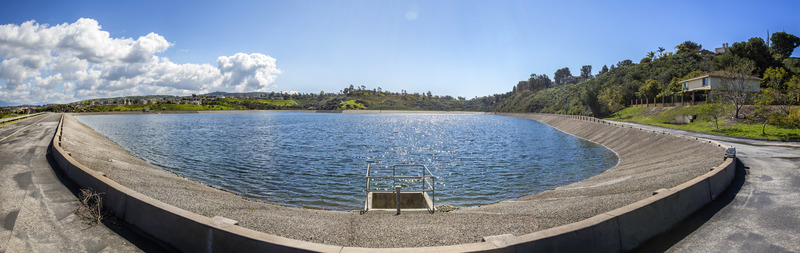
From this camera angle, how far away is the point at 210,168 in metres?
28.2

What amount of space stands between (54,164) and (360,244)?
62.7 ft

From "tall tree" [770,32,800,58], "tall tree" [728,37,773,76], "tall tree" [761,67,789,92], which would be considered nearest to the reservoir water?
"tall tree" [761,67,789,92]

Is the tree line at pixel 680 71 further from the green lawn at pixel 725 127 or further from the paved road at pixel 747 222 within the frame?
the paved road at pixel 747 222

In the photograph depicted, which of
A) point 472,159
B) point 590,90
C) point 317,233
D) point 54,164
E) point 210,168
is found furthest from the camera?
point 590,90

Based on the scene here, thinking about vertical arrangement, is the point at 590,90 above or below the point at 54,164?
above

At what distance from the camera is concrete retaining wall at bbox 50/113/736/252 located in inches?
247

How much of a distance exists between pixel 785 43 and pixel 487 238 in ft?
492

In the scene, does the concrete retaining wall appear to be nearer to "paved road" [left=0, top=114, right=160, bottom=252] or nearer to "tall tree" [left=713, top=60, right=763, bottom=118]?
"paved road" [left=0, top=114, right=160, bottom=252]

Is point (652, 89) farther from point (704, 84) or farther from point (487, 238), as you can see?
point (487, 238)

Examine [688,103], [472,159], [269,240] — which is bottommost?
[472,159]

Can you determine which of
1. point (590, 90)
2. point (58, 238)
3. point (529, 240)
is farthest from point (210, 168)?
point (590, 90)

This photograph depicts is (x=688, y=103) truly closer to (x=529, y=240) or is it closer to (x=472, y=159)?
(x=472, y=159)

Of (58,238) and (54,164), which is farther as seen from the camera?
(54,164)

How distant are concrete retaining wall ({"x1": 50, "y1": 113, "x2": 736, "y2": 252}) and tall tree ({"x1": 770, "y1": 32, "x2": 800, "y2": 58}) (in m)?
141
